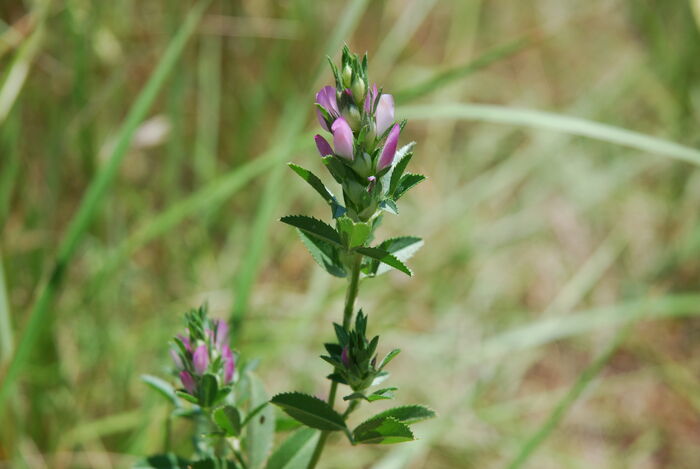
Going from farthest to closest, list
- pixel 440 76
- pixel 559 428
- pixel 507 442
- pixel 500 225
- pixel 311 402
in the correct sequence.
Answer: pixel 500 225 → pixel 559 428 → pixel 507 442 → pixel 440 76 → pixel 311 402

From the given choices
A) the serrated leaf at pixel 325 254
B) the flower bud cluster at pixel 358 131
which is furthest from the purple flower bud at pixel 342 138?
the serrated leaf at pixel 325 254

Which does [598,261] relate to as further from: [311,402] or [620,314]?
[311,402]

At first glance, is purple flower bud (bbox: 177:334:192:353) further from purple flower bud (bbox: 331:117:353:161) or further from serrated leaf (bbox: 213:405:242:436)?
purple flower bud (bbox: 331:117:353:161)

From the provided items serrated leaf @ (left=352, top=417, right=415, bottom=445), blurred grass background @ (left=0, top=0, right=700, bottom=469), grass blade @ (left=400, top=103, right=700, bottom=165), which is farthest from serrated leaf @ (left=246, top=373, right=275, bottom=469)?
grass blade @ (left=400, top=103, right=700, bottom=165)

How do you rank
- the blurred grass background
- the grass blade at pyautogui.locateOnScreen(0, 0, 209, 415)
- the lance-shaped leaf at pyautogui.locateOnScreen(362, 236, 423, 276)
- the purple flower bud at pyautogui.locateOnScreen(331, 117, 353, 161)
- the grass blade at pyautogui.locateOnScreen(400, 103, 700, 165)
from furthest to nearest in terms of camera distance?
1. the blurred grass background
2. the grass blade at pyautogui.locateOnScreen(400, 103, 700, 165)
3. the grass blade at pyautogui.locateOnScreen(0, 0, 209, 415)
4. the lance-shaped leaf at pyautogui.locateOnScreen(362, 236, 423, 276)
5. the purple flower bud at pyautogui.locateOnScreen(331, 117, 353, 161)

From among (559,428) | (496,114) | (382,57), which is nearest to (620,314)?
(559,428)
